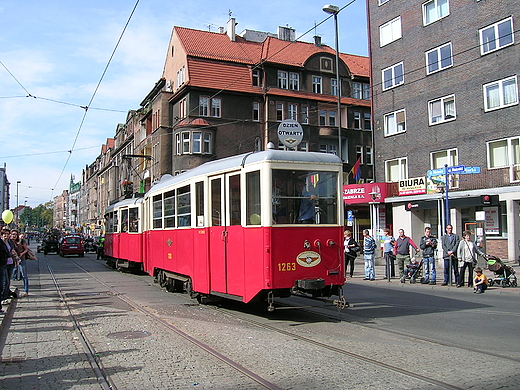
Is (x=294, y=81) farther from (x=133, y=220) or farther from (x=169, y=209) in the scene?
(x=169, y=209)

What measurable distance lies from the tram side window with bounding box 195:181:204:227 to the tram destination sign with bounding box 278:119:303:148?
13.8ft

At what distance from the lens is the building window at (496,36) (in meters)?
24.1

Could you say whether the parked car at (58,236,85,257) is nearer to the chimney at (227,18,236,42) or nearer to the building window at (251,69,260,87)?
the building window at (251,69,260,87)

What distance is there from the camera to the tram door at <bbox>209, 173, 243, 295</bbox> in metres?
9.77

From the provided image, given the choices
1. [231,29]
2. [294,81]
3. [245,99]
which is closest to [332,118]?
[294,81]

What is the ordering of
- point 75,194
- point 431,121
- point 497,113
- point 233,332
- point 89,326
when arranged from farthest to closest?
point 75,194 → point 431,121 → point 497,113 → point 89,326 → point 233,332

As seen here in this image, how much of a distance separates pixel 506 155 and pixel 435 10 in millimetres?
8958

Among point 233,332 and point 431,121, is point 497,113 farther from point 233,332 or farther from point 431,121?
point 233,332

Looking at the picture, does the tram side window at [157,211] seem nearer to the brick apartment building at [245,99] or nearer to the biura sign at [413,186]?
the biura sign at [413,186]

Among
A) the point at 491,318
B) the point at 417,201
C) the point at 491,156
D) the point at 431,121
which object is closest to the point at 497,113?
the point at 491,156

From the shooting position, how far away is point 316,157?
9.65 metres

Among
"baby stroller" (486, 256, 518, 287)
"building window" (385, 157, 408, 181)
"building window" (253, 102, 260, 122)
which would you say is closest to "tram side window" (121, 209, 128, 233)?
"baby stroller" (486, 256, 518, 287)

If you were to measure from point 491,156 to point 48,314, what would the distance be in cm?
2152

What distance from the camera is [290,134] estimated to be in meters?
15.0
